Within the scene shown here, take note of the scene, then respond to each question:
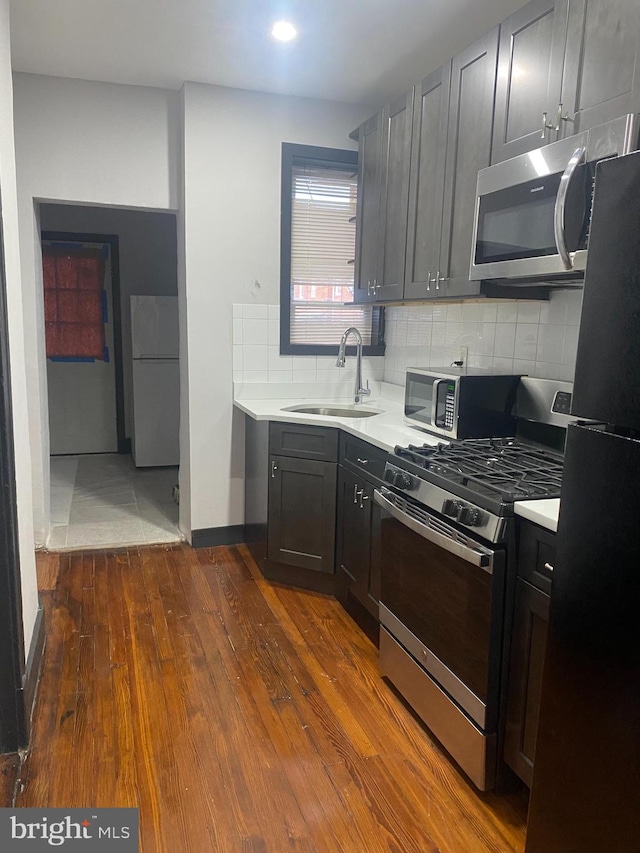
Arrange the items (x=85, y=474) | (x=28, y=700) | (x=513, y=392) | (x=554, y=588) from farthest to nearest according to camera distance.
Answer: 1. (x=85, y=474)
2. (x=513, y=392)
3. (x=28, y=700)
4. (x=554, y=588)

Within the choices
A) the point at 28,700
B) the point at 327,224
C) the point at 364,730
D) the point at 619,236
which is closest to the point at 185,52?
the point at 327,224

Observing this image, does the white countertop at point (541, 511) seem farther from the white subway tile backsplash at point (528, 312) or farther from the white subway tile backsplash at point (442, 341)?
the white subway tile backsplash at point (528, 312)

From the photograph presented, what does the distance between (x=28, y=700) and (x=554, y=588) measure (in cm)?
176

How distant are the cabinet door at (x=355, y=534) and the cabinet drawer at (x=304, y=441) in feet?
0.40

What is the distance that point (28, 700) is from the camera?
2.10m

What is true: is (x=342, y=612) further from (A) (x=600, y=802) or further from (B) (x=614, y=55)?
(B) (x=614, y=55)

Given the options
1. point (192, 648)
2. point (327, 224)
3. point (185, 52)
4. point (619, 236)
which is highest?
point (185, 52)

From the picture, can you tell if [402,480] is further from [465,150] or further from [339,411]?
[339,411]

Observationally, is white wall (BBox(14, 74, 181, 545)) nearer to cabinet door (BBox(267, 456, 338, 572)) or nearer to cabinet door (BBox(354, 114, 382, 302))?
cabinet door (BBox(354, 114, 382, 302))

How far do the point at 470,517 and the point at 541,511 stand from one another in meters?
0.22

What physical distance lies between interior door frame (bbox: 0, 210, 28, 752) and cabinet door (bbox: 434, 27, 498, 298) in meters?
1.62

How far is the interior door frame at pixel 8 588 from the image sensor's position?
1896mm

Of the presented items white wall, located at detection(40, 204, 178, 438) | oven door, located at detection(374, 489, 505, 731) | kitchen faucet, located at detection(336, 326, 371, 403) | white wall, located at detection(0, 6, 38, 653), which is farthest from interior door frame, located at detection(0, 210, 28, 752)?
white wall, located at detection(40, 204, 178, 438)

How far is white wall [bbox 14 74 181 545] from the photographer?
3.31m
